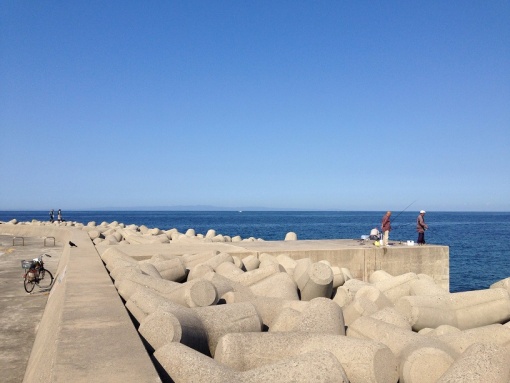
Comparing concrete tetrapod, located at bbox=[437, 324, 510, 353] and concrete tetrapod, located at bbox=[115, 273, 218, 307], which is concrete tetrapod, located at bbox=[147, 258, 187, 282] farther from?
concrete tetrapod, located at bbox=[437, 324, 510, 353]

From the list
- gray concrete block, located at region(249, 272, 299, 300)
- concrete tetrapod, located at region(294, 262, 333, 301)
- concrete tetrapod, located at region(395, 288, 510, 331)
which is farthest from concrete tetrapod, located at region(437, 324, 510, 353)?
concrete tetrapod, located at region(294, 262, 333, 301)

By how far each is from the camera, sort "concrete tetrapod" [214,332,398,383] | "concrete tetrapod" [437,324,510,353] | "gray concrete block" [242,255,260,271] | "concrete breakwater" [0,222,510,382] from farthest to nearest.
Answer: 1. "gray concrete block" [242,255,260,271]
2. "concrete tetrapod" [437,324,510,353]
3. "concrete tetrapod" [214,332,398,383]
4. "concrete breakwater" [0,222,510,382]

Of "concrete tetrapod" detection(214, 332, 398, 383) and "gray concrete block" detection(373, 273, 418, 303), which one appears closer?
"concrete tetrapod" detection(214, 332, 398, 383)

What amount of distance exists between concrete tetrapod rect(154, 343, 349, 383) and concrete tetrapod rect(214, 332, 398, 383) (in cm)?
47

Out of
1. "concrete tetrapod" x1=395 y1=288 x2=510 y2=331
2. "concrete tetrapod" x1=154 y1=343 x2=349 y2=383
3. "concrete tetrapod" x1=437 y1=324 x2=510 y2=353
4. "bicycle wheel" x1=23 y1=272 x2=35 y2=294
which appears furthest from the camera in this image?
"bicycle wheel" x1=23 y1=272 x2=35 y2=294

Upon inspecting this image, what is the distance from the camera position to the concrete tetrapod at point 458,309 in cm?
653

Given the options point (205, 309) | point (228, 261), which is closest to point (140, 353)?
point (205, 309)

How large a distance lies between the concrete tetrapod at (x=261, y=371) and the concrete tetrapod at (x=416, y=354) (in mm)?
964

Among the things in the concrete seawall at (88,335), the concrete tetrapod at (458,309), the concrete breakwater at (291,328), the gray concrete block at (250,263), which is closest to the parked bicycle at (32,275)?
the concrete seawall at (88,335)

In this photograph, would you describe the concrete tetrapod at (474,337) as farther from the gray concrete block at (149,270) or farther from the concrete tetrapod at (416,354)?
the gray concrete block at (149,270)

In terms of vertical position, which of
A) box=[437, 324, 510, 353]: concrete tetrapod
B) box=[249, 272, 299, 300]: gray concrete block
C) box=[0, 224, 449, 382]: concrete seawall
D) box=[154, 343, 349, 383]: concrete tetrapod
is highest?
box=[0, 224, 449, 382]: concrete seawall

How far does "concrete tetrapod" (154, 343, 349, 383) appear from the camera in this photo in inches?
118

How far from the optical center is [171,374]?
3.25 m

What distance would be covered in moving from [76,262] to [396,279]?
Answer: 17.8ft
